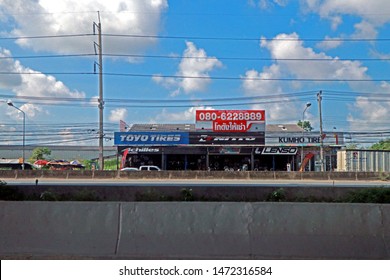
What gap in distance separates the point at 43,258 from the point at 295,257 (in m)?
4.54

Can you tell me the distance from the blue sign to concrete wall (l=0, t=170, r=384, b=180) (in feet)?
43.4

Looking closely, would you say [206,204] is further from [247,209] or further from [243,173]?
[243,173]

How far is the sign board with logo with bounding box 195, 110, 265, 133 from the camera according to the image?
54312mm

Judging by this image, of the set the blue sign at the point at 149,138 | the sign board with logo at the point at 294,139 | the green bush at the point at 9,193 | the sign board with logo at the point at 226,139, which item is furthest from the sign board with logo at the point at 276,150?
the green bush at the point at 9,193

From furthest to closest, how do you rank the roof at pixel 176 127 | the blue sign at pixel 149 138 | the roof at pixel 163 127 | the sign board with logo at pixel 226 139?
1. the roof at pixel 163 127
2. the roof at pixel 176 127
3. the sign board with logo at pixel 226 139
4. the blue sign at pixel 149 138

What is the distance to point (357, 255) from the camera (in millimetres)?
7512

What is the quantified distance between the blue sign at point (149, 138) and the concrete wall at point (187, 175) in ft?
43.4

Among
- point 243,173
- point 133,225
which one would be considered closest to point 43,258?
point 133,225

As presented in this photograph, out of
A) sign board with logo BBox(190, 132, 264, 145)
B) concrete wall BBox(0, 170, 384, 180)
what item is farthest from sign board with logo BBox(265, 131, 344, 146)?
concrete wall BBox(0, 170, 384, 180)

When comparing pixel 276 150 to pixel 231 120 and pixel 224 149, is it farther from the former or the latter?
pixel 231 120

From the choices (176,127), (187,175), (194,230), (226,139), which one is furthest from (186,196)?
(176,127)

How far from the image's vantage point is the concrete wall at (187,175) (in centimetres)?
3872

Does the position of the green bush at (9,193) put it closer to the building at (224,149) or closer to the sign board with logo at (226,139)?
the building at (224,149)

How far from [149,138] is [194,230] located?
45046mm
